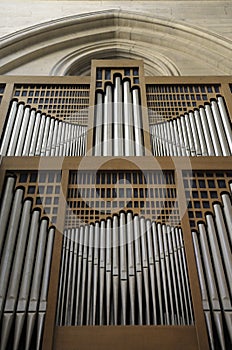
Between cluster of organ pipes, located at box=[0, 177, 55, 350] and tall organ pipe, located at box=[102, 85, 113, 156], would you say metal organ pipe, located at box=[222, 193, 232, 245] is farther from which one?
cluster of organ pipes, located at box=[0, 177, 55, 350]

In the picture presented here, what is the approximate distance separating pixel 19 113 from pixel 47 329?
13.5ft

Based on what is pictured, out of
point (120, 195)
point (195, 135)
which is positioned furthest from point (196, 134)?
point (120, 195)

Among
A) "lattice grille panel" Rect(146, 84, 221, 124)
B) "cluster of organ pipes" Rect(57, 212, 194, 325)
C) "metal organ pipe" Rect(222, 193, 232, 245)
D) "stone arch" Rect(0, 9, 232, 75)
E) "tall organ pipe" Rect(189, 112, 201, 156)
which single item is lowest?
"cluster of organ pipes" Rect(57, 212, 194, 325)

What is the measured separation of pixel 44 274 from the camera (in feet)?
15.3

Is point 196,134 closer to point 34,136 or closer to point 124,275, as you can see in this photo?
point 34,136

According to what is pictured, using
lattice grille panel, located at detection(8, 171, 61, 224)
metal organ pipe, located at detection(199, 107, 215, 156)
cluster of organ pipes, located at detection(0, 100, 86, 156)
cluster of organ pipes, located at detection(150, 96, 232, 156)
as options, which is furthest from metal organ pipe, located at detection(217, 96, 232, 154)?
lattice grille panel, located at detection(8, 171, 61, 224)

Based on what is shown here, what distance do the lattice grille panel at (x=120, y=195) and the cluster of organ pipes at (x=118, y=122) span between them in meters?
0.71

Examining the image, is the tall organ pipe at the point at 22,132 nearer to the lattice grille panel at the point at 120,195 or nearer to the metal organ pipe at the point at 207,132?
the lattice grille panel at the point at 120,195

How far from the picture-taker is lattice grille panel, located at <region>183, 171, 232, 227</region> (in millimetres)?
5398

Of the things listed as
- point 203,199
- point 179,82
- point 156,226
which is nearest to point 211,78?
point 179,82

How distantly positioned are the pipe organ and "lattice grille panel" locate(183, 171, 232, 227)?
0.05 ft

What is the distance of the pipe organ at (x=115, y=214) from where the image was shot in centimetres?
429

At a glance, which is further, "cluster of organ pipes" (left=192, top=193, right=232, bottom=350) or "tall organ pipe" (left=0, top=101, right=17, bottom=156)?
"tall organ pipe" (left=0, top=101, right=17, bottom=156)

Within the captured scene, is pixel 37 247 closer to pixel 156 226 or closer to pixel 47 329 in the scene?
pixel 47 329
